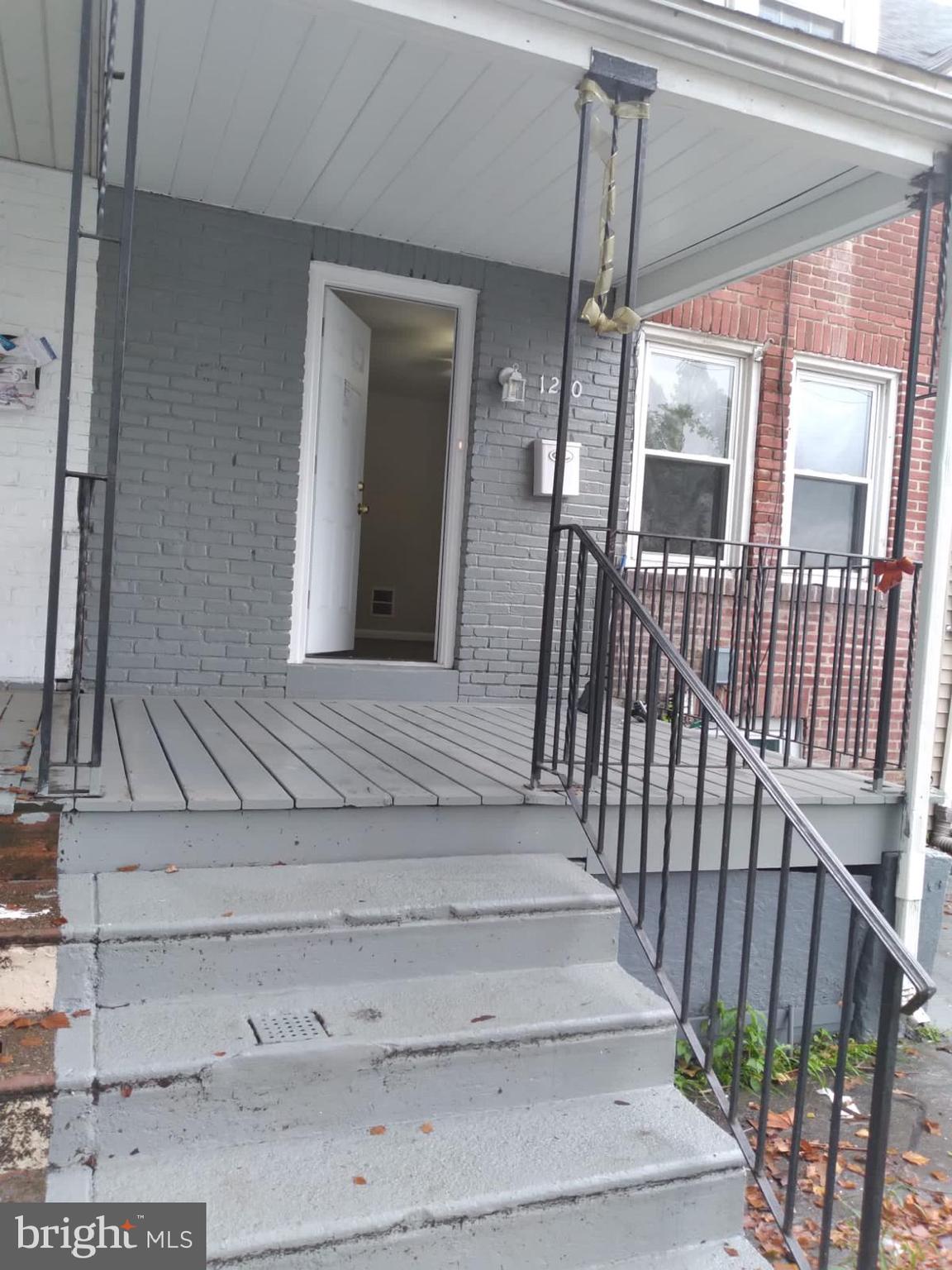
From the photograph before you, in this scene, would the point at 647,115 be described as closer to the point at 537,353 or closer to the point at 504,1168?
the point at 537,353

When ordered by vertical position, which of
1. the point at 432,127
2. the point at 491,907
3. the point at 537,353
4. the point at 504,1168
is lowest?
the point at 504,1168

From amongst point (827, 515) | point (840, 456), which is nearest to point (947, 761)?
point (827, 515)

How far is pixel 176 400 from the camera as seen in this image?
4371 millimetres

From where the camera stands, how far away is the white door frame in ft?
15.3

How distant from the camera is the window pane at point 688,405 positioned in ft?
18.5

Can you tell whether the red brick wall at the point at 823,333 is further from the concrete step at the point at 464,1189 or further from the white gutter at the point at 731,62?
the concrete step at the point at 464,1189

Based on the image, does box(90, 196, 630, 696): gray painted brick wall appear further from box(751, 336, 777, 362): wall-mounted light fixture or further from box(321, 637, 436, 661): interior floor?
box(751, 336, 777, 362): wall-mounted light fixture

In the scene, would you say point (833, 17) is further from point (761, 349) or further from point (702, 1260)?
point (702, 1260)

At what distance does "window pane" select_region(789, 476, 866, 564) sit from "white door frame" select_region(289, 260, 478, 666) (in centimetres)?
222

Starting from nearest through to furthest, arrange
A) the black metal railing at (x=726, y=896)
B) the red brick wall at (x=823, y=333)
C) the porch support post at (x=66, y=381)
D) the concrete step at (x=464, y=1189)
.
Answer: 1. the concrete step at (x=464, y=1189)
2. the black metal railing at (x=726, y=896)
3. the porch support post at (x=66, y=381)
4. the red brick wall at (x=823, y=333)

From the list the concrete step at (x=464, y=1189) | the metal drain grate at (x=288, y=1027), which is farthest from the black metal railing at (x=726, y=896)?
the metal drain grate at (x=288, y=1027)

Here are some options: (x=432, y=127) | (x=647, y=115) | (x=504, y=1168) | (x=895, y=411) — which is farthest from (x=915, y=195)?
(x=504, y=1168)

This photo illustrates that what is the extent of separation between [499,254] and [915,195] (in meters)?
2.05

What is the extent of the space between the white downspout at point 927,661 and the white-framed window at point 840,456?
7.53 feet
